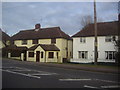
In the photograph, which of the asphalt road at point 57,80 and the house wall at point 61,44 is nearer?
the asphalt road at point 57,80

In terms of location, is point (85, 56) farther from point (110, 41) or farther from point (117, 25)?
point (117, 25)

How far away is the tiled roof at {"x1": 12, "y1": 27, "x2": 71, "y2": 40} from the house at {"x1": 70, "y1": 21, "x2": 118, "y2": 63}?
18.7ft

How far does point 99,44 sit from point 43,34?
1462cm

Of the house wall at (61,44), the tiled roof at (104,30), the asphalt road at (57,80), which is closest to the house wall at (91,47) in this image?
the tiled roof at (104,30)

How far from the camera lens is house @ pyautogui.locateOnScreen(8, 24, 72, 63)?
3853cm

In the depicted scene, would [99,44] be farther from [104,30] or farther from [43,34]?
[43,34]

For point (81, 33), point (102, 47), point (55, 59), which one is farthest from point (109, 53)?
point (55, 59)

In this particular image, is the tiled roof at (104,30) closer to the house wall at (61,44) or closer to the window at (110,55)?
the window at (110,55)

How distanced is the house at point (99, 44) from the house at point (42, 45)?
15.6 feet

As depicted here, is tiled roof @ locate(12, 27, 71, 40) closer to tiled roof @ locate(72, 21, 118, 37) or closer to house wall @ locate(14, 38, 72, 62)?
house wall @ locate(14, 38, 72, 62)

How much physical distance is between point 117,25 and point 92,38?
494 cm

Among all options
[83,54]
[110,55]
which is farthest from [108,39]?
[83,54]

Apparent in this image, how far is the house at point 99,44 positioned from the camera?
32.1 metres

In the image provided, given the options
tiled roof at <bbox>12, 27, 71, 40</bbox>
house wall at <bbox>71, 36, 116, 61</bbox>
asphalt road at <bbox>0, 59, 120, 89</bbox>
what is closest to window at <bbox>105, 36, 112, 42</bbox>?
house wall at <bbox>71, 36, 116, 61</bbox>
